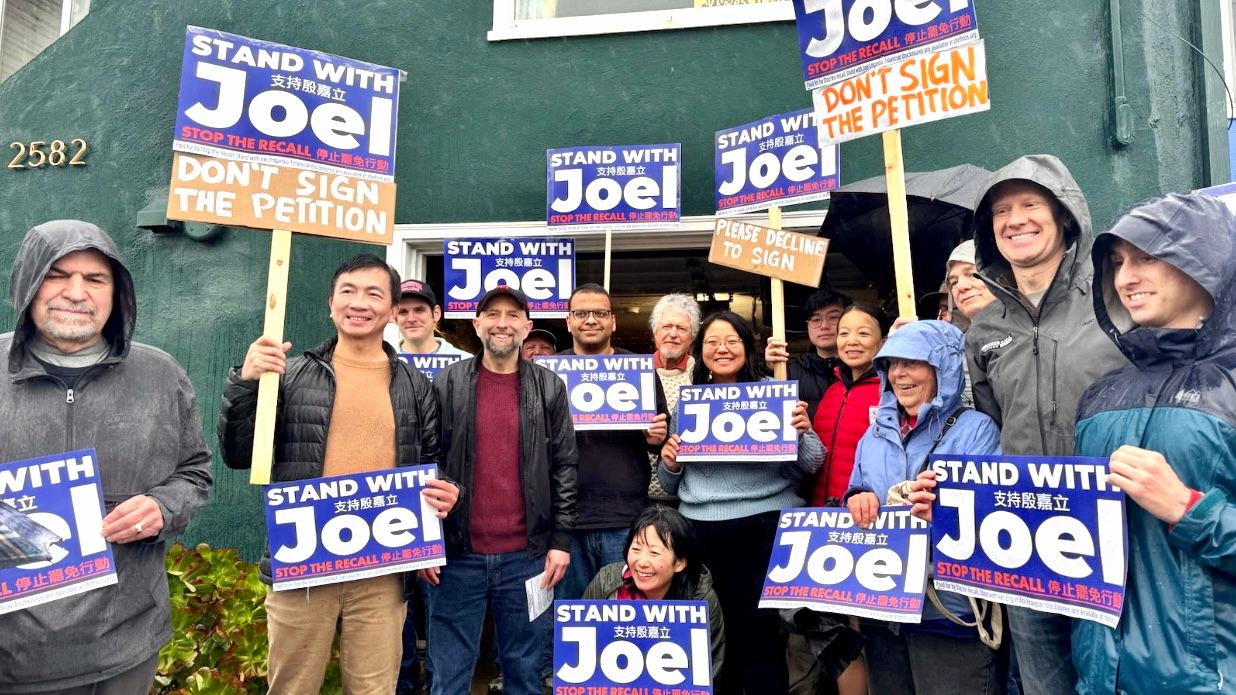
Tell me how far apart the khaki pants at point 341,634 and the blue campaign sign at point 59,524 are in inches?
36.7

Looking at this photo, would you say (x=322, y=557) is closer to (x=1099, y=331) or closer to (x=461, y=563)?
(x=461, y=563)

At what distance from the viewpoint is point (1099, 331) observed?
8.70ft

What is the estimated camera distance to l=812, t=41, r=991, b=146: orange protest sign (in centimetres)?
348

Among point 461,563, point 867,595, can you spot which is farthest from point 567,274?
point 867,595

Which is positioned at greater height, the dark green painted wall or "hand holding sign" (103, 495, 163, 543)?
the dark green painted wall

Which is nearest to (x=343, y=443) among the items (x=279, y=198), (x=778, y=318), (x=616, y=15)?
(x=279, y=198)

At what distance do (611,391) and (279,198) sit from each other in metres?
1.77

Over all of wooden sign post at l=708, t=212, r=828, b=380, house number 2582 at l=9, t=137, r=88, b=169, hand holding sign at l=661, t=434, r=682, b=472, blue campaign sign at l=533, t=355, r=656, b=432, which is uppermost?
house number 2582 at l=9, t=137, r=88, b=169

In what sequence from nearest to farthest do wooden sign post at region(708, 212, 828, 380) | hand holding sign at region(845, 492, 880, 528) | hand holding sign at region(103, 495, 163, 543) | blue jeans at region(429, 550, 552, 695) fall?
hand holding sign at region(103, 495, 163, 543) → hand holding sign at region(845, 492, 880, 528) → blue jeans at region(429, 550, 552, 695) → wooden sign post at region(708, 212, 828, 380)

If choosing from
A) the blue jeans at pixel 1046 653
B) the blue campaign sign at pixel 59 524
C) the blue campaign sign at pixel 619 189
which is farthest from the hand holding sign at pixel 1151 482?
the blue campaign sign at pixel 619 189

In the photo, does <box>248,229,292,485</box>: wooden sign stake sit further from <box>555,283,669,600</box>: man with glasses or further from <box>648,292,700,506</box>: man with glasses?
<box>648,292,700,506</box>: man with glasses

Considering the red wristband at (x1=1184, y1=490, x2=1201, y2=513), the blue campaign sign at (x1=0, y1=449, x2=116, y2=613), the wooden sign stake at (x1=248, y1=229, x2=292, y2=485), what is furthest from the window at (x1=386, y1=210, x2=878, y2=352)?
the red wristband at (x1=1184, y1=490, x2=1201, y2=513)

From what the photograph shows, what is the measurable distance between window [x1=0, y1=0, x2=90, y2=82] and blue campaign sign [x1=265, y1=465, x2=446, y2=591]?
7518 millimetres

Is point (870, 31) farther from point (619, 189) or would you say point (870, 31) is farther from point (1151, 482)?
point (1151, 482)
